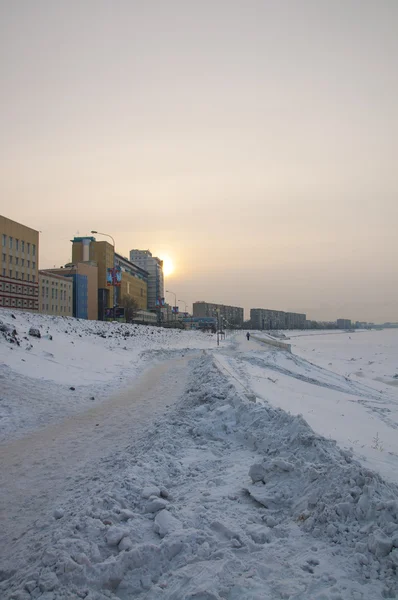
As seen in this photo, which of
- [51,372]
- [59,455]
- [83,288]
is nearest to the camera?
[59,455]

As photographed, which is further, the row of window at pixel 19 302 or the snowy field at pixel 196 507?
the row of window at pixel 19 302

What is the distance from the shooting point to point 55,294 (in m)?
63.5

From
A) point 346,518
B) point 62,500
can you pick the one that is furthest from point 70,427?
point 346,518

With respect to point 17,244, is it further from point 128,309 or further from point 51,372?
point 128,309

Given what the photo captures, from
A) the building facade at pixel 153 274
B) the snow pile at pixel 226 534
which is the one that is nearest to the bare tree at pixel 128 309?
the building facade at pixel 153 274

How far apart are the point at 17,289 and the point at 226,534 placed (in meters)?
53.0

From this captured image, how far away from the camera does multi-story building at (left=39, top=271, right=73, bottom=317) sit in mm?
60438

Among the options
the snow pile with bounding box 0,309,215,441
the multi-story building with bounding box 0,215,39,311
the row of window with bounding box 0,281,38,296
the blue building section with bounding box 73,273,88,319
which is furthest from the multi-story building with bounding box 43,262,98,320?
the snow pile with bounding box 0,309,215,441

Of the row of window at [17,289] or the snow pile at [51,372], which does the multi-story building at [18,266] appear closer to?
the row of window at [17,289]

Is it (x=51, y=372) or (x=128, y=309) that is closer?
(x=51, y=372)

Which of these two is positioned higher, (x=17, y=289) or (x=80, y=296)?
(x=80, y=296)

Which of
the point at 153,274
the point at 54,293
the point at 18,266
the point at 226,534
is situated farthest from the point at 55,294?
the point at 153,274

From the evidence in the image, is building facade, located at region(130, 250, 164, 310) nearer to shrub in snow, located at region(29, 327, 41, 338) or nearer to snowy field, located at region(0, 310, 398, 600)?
Result: shrub in snow, located at region(29, 327, 41, 338)

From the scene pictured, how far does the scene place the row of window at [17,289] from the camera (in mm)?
48894
